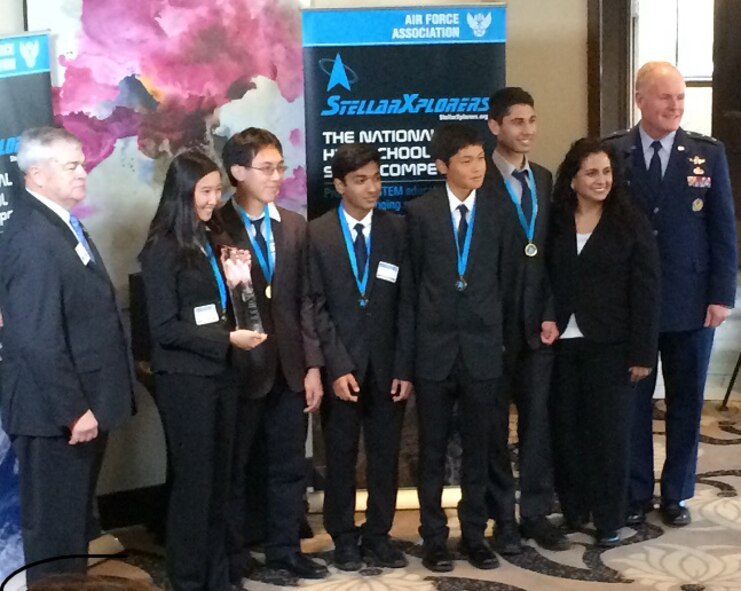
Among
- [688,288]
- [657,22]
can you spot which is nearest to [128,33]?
[688,288]

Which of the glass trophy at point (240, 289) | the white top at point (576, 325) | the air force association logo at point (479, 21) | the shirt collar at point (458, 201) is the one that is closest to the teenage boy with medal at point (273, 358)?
the glass trophy at point (240, 289)

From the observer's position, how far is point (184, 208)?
10.5 ft

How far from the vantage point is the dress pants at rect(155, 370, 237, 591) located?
10.6 ft

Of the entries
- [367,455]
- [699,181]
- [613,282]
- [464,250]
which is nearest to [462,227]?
[464,250]

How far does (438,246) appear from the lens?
3.54 metres

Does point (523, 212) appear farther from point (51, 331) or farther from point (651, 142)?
point (51, 331)

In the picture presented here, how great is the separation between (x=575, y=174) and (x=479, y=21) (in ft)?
2.40

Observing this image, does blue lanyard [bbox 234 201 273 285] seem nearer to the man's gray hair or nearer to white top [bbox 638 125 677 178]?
the man's gray hair

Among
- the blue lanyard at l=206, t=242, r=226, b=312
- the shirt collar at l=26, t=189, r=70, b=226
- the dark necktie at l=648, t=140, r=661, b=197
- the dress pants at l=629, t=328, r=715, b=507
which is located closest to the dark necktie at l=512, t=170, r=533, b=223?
the dark necktie at l=648, t=140, r=661, b=197

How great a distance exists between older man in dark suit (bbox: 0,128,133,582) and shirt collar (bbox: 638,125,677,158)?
197 centimetres

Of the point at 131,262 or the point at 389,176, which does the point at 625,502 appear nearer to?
the point at 389,176

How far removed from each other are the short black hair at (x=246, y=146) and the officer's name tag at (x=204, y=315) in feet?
1.55

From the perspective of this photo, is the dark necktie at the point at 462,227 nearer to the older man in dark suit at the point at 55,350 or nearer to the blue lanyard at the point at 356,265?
Answer: the blue lanyard at the point at 356,265

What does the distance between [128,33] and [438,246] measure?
1.36 meters
